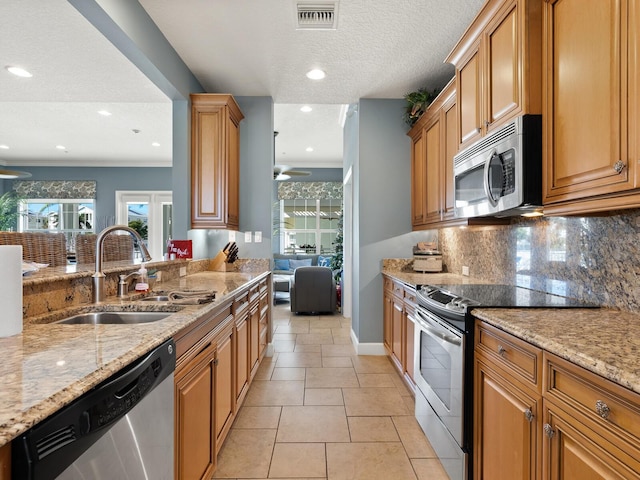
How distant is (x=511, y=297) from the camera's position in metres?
1.91

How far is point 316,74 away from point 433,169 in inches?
54.7

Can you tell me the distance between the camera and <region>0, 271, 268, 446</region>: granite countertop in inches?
25.4

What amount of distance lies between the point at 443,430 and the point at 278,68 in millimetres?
3044

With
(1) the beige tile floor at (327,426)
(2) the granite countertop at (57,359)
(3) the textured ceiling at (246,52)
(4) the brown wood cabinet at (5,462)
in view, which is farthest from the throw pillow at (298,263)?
(4) the brown wood cabinet at (5,462)

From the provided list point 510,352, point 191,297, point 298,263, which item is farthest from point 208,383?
point 298,263

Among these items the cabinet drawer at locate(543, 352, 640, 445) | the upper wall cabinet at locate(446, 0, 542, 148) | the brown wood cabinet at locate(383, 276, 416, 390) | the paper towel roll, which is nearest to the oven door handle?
the brown wood cabinet at locate(383, 276, 416, 390)

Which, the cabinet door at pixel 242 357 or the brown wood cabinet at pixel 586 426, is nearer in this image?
the brown wood cabinet at pixel 586 426

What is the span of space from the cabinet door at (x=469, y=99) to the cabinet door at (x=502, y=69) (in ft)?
0.42

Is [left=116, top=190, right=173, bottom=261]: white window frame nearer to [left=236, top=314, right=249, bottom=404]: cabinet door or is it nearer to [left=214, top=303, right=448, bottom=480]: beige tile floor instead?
[left=214, top=303, right=448, bottom=480]: beige tile floor

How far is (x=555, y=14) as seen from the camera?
1.53 meters

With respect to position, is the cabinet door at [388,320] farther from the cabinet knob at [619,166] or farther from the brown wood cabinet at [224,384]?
the cabinet knob at [619,166]

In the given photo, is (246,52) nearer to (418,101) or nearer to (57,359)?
(418,101)

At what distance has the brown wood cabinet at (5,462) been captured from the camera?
1.93 ft

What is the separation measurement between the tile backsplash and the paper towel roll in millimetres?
2248
